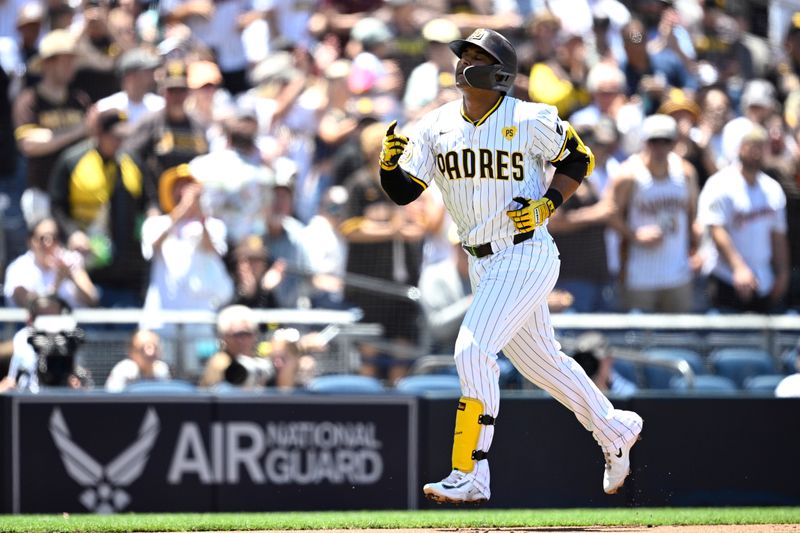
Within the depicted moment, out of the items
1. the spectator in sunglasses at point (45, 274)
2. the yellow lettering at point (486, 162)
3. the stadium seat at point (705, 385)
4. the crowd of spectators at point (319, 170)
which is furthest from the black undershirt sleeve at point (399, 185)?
the spectator in sunglasses at point (45, 274)

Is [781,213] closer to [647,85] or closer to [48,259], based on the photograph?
[647,85]

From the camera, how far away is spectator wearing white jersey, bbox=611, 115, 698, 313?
1032 cm

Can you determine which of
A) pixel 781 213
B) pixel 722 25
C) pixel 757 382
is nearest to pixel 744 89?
pixel 722 25

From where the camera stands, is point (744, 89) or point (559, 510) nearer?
point (559, 510)

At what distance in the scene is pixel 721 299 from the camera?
10.5m

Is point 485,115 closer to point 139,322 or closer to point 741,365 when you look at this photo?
point 139,322

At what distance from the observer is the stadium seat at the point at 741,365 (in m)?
9.77

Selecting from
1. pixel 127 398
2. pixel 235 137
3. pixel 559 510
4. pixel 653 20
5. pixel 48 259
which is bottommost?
pixel 559 510

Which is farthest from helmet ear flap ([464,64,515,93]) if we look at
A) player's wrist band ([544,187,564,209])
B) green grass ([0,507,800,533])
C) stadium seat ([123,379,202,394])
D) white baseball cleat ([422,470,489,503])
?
stadium seat ([123,379,202,394])

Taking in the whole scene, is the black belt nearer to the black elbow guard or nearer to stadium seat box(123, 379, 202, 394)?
the black elbow guard

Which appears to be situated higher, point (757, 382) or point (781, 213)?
point (781, 213)

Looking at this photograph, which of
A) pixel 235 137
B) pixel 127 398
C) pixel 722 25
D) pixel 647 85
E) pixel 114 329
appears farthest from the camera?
pixel 722 25

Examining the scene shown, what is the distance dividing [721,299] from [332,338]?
3125 millimetres

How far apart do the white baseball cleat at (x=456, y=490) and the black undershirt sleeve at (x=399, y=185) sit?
130cm
